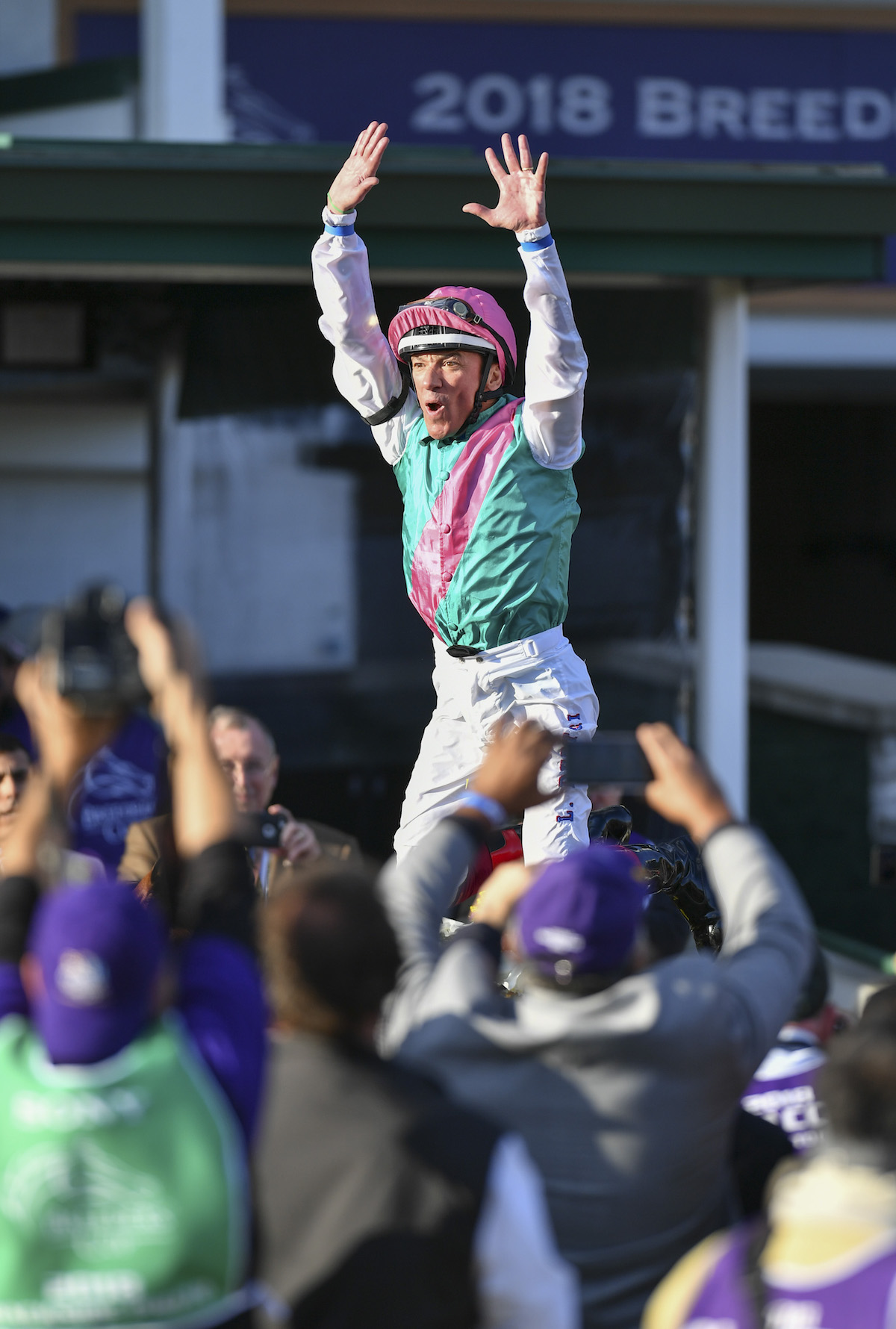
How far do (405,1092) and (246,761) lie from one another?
253 centimetres

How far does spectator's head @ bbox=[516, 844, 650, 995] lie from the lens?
210 centimetres

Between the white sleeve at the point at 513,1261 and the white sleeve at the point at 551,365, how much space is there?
8.02 feet

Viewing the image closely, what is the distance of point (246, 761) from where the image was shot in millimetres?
4348

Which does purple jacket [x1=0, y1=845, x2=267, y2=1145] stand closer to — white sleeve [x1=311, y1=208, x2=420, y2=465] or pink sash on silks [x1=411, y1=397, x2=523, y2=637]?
pink sash on silks [x1=411, y1=397, x2=523, y2=637]

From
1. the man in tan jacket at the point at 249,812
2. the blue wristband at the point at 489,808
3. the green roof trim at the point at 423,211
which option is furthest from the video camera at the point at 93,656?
the green roof trim at the point at 423,211

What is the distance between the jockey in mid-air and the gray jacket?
1850 mm

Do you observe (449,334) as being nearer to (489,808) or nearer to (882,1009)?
(489,808)

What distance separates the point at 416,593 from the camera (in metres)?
4.38

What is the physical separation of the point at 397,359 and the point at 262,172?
198cm

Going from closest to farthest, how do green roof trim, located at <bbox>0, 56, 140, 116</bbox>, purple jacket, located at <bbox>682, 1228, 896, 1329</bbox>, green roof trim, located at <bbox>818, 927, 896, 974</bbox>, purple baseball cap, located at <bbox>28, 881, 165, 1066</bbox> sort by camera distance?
purple jacket, located at <bbox>682, 1228, 896, 1329</bbox>
purple baseball cap, located at <bbox>28, 881, 165, 1066</bbox>
green roof trim, located at <bbox>818, 927, 896, 974</bbox>
green roof trim, located at <bbox>0, 56, 140, 116</bbox>

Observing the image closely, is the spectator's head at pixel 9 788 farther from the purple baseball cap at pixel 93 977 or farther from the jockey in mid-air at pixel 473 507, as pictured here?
the purple baseball cap at pixel 93 977

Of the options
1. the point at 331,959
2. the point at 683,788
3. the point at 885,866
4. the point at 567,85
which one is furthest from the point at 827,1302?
the point at 567,85

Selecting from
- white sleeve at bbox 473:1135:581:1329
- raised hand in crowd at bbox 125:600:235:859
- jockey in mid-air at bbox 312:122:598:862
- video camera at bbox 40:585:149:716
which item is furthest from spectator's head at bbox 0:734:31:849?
white sleeve at bbox 473:1135:581:1329

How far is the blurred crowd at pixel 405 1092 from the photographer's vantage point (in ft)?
5.52
